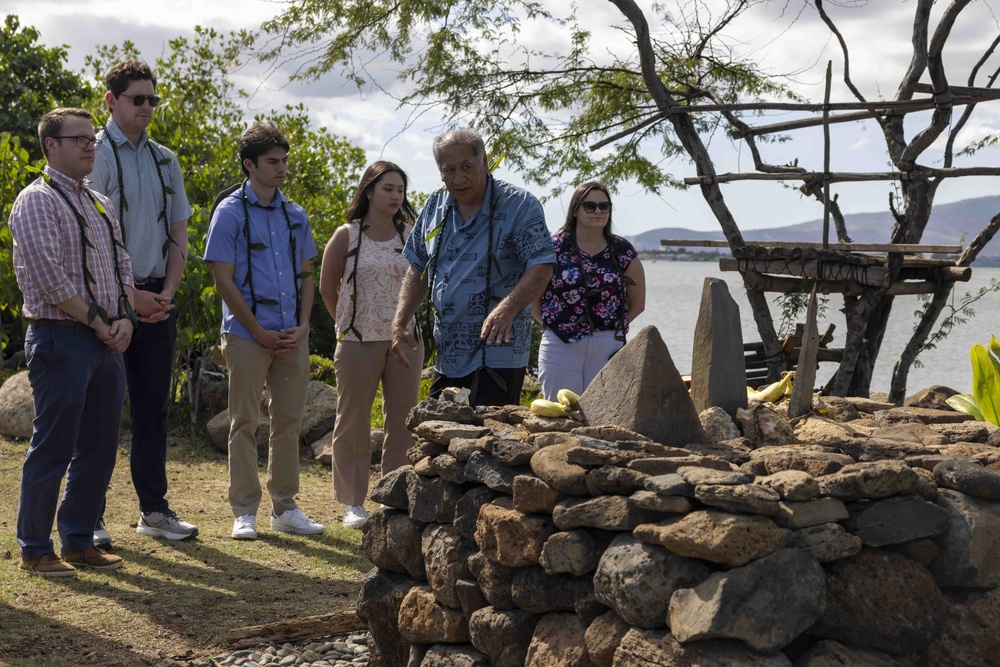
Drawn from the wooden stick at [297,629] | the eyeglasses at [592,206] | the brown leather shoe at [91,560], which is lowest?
the wooden stick at [297,629]

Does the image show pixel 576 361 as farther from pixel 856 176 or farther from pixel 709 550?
pixel 856 176

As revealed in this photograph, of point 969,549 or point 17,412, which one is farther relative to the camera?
point 17,412

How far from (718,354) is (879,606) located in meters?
1.46

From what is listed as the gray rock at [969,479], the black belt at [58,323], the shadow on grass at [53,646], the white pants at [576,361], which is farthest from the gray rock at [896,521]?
the black belt at [58,323]

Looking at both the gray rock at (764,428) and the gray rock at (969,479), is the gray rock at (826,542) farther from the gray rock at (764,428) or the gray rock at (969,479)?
the gray rock at (764,428)

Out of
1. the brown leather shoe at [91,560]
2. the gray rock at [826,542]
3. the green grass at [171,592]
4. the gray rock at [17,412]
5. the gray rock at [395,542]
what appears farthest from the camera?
the gray rock at [17,412]

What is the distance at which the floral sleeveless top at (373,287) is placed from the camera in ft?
19.7

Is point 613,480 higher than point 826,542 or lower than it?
higher

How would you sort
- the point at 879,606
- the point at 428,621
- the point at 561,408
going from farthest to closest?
the point at 561,408, the point at 428,621, the point at 879,606

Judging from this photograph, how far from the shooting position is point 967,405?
5.29 meters

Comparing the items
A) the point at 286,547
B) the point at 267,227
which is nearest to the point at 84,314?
the point at 267,227

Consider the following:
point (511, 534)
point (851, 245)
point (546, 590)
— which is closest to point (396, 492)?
point (511, 534)

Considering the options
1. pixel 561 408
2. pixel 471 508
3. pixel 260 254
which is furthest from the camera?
pixel 260 254

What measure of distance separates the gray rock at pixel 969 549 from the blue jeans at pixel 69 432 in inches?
144
